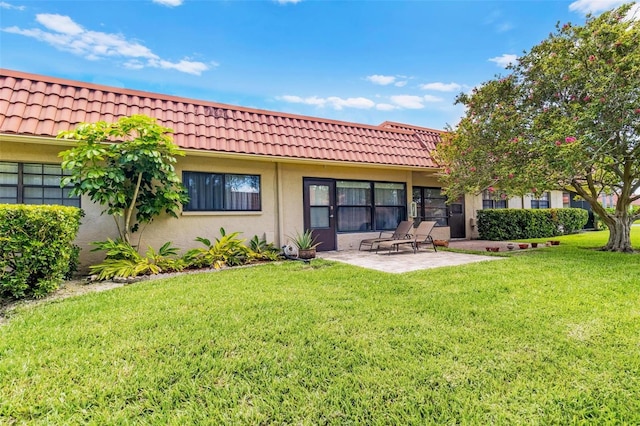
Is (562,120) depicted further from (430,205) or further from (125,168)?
(125,168)

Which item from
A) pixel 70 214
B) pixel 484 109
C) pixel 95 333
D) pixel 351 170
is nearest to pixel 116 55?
pixel 70 214

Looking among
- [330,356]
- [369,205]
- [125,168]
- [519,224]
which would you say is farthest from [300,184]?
[519,224]

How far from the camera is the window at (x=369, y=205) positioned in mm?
10172

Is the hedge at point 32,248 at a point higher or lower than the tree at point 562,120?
lower

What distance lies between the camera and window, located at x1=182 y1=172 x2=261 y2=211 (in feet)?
26.6

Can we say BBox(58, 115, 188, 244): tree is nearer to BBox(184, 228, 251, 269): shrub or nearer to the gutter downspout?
BBox(184, 228, 251, 269): shrub

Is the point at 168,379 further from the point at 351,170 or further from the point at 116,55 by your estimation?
the point at 116,55

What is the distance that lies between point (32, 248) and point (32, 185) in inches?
118

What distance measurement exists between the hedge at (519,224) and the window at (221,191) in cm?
960

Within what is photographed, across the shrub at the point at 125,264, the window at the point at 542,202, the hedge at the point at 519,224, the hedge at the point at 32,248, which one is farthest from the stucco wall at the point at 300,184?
the window at the point at 542,202

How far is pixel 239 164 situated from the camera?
28.1ft

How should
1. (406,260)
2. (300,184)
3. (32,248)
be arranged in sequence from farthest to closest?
1. (300,184)
2. (406,260)
3. (32,248)

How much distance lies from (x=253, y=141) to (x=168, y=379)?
6717 mm

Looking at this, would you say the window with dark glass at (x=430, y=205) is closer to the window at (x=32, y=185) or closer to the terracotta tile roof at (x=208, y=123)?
the terracotta tile roof at (x=208, y=123)
